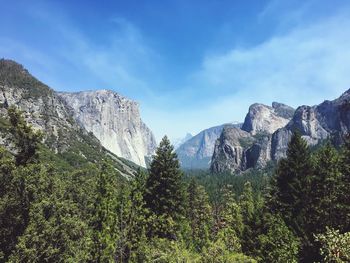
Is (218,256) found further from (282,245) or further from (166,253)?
(282,245)

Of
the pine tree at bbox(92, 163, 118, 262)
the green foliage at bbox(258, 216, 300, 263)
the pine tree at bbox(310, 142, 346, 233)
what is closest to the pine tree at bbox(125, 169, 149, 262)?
the pine tree at bbox(92, 163, 118, 262)

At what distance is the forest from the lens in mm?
22125

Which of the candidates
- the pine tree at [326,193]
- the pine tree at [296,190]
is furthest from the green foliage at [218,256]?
the pine tree at [326,193]

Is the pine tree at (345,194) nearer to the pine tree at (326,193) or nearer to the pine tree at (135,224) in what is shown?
the pine tree at (326,193)

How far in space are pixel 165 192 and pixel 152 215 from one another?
2.70 metres

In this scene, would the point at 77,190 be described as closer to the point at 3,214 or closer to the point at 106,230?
the point at 106,230

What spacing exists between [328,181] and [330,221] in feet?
12.8

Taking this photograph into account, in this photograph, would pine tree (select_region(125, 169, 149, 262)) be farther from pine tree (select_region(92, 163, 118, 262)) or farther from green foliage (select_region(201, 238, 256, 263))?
green foliage (select_region(201, 238, 256, 263))

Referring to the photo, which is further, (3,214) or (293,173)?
(293,173)

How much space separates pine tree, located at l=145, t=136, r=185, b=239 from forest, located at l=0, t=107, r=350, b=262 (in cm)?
10

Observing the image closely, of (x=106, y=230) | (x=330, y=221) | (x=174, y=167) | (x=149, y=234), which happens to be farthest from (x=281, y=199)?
(x=106, y=230)

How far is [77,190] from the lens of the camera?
53781 mm

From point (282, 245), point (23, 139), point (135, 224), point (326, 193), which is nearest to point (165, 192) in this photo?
point (135, 224)

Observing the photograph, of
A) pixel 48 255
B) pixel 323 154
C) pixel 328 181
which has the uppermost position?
pixel 323 154
